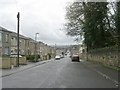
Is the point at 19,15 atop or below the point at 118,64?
atop

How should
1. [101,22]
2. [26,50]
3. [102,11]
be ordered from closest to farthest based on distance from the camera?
[102,11]
[101,22]
[26,50]

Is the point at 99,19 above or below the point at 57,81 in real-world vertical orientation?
above

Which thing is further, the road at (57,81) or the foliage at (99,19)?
the foliage at (99,19)

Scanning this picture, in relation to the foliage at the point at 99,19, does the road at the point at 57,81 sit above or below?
below

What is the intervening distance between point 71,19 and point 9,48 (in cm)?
2439

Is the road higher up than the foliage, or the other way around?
the foliage

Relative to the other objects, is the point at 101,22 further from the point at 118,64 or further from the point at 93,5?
the point at 118,64

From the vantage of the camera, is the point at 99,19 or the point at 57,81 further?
the point at 99,19

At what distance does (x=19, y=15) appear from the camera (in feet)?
148

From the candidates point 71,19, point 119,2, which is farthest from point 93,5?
point 71,19

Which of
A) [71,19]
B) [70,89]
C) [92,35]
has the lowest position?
[70,89]

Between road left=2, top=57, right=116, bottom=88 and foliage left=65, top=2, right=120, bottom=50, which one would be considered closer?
road left=2, top=57, right=116, bottom=88

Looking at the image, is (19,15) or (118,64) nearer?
(118,64)

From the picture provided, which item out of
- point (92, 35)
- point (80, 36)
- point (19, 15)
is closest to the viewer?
point (19, 15)
